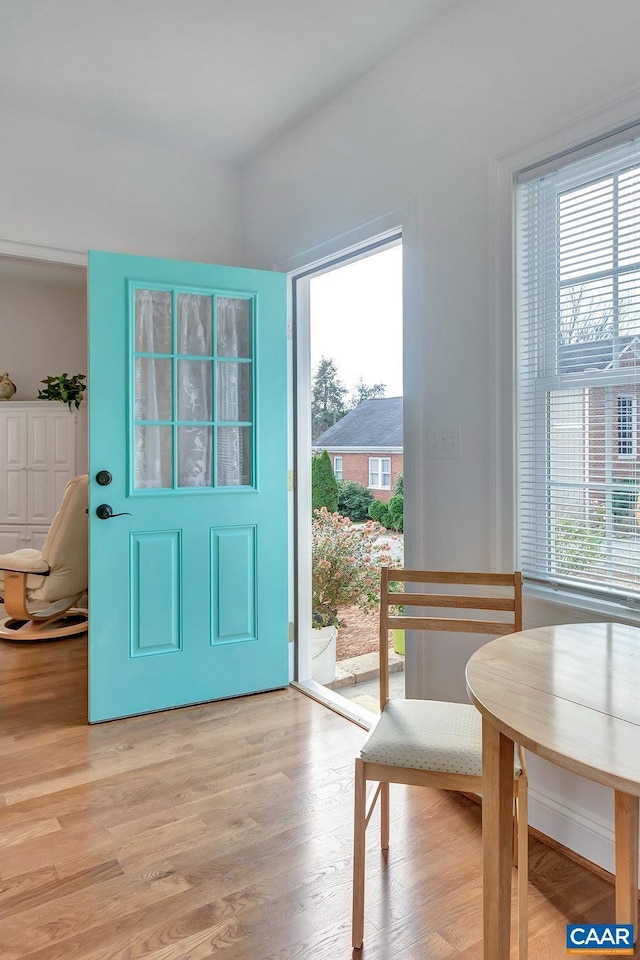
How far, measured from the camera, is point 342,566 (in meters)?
3.87

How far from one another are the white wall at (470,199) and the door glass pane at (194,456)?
1028 millimetres

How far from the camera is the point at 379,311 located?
3680 millimetres

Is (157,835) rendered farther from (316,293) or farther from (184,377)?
(316,293)

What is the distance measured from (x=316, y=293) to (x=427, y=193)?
1208 millimetres

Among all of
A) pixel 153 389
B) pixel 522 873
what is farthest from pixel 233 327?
pixel 522 873

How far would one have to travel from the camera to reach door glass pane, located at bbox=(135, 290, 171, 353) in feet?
9.25

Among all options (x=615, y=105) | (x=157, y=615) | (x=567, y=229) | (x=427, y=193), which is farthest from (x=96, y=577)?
(x=615, y=105)

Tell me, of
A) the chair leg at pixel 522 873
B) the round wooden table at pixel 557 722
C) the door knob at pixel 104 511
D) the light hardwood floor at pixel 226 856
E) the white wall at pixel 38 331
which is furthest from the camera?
the white wall at pixel 38 331

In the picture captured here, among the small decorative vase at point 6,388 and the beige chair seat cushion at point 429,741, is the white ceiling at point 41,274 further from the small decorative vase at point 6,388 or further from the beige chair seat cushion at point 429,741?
the beige chair seat cushion at point 429,741

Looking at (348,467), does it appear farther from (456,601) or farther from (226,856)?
(226,856)

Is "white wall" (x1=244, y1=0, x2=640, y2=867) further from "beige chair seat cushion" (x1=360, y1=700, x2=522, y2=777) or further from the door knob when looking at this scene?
the door knob

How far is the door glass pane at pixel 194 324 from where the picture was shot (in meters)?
2.91

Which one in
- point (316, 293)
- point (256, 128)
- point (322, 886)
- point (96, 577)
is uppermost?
point (256, 128)

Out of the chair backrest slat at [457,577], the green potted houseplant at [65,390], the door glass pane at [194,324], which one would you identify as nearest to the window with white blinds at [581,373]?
the chair backrest slat at [457,577]
